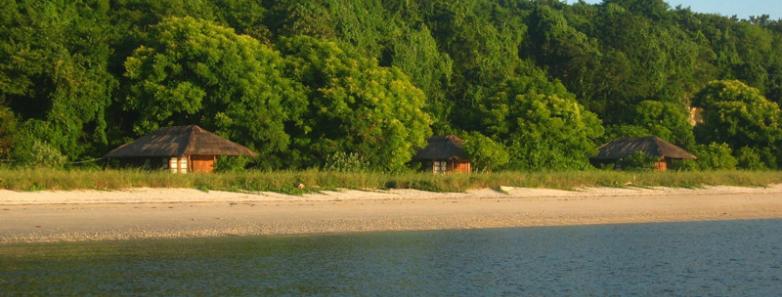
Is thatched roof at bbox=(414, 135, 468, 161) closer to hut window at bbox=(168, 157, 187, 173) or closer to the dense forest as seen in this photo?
the dense forest

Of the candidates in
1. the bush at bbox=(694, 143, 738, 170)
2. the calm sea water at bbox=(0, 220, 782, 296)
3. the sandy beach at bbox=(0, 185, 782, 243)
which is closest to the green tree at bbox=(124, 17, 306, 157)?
the sandy beach at bbox=(0, 185, 782, 243)

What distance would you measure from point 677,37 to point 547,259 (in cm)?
5931

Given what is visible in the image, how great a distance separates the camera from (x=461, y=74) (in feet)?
196

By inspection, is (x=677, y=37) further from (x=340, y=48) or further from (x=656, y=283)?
(x=656, y=283)

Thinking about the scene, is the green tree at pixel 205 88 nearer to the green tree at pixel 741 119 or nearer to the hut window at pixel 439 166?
the hut window at pixel 439 166

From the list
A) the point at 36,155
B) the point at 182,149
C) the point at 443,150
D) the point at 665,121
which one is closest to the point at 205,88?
the point at 182,149

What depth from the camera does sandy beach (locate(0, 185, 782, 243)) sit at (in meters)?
21.6

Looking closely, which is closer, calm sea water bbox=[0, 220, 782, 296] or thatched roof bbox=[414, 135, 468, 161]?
calm sea water bbox=[0, 220, 782, 296]

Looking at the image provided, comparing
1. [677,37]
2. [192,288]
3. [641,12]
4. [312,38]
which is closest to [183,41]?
[312,38]

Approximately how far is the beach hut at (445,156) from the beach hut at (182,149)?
10806 millimetres

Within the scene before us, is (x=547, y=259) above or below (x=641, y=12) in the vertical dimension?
below

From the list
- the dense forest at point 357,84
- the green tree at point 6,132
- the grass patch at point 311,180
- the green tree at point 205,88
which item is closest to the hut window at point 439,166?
the dense forest at point 357,84

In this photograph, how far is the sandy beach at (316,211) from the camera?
70.9ft

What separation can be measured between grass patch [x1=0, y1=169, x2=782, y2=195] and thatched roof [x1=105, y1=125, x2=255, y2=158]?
6.02 meters
